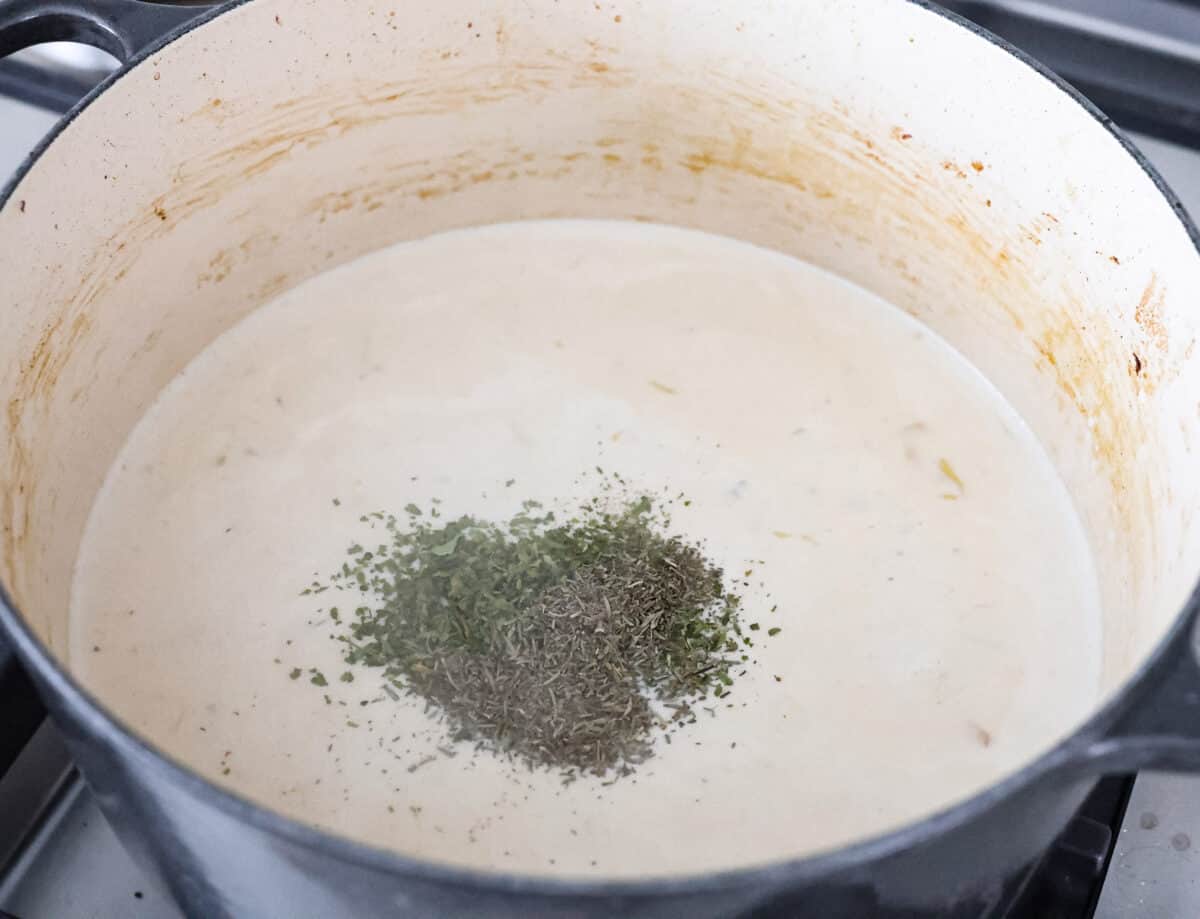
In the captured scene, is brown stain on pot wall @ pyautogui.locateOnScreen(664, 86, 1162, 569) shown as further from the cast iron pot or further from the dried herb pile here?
the dried herb pile

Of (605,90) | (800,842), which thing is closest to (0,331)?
(605,90)

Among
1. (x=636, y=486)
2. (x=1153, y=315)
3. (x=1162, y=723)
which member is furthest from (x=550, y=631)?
(x=1153, y=315)

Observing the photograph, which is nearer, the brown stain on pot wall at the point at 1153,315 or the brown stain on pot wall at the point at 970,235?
the brown stain on pot wall at the point at 1153,315

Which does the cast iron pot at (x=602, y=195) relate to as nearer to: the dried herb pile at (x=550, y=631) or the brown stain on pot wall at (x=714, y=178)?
the brown stain on pot wall at (x=714, y=178)

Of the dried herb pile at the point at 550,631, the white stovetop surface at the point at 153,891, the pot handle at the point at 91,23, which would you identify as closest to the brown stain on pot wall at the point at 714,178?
the pot handle at the point at 91,23

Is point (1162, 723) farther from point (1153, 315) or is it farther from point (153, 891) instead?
point (153, 891)

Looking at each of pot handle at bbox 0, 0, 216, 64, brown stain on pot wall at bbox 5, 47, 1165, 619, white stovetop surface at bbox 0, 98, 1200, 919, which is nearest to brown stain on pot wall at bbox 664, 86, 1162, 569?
brown stain on pot wall at bbox 5, 47, 1165, 619
